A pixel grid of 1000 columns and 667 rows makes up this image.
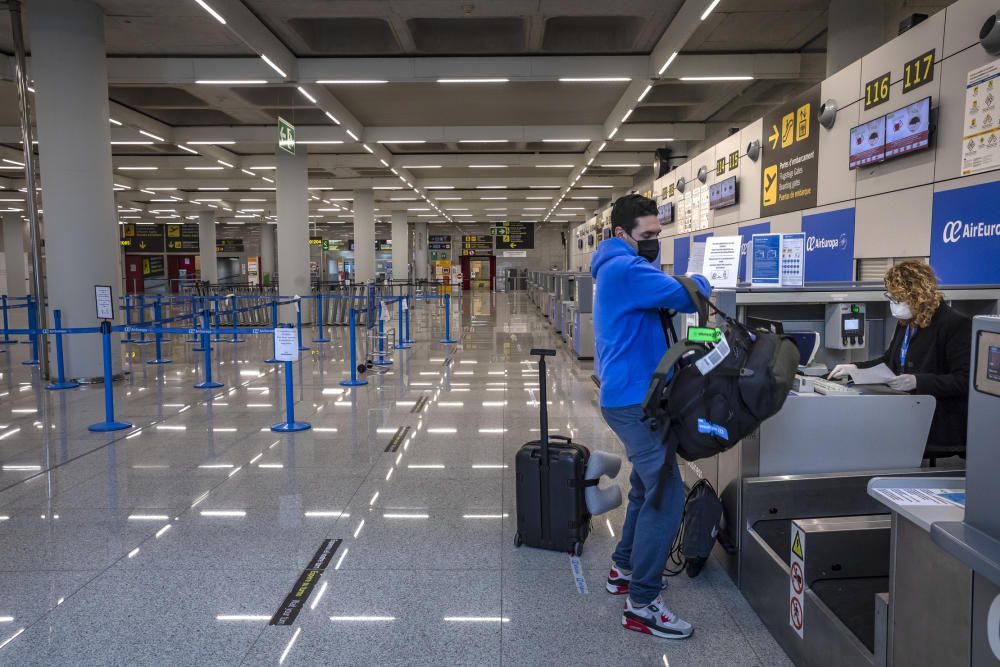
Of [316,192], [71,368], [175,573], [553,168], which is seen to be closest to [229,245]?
[316,192]

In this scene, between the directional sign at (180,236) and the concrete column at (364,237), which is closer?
the concrete column at (364,237)

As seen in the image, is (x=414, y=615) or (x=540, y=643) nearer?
(x=540, y=643)

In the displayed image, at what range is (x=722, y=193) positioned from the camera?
1009cm

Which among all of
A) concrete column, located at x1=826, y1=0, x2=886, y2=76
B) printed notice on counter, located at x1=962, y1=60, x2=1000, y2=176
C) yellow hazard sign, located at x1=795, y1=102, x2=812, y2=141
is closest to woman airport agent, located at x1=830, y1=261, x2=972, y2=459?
printed notice on counter, located at x1=962, y1=60, x2=1000, y2=176

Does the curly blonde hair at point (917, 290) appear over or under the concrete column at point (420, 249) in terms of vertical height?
under

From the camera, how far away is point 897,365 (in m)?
3.35

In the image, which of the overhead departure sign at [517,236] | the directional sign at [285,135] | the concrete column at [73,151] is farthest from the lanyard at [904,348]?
the overhead departure sign at [517,236]

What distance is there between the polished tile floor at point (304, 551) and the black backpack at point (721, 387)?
3.02 feet

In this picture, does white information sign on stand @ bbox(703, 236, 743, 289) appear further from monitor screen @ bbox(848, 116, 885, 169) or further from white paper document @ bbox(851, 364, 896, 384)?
monitor screen @ bbox(848, 116, 885, 169)

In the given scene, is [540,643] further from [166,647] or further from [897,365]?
[897,365]

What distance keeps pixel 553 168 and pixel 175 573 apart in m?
18.6

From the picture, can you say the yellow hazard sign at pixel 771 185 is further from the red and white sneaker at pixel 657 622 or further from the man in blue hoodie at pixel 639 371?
the red and white sneaker at pixel 657 622

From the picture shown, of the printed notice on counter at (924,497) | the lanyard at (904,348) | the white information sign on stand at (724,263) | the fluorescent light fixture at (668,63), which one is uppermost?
the fluorescent light fixture at (668,63)

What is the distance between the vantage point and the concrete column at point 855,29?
314 inches
